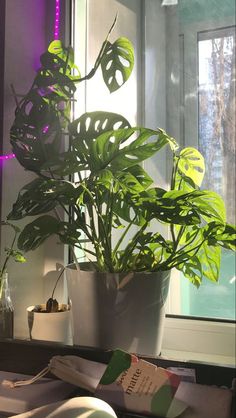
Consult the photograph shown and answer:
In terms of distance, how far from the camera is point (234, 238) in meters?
0.75

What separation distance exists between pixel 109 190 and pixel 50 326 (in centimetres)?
32

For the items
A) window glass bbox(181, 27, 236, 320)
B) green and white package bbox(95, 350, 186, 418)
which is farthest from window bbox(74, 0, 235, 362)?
green and white package bbox(95, 350, 186, 418)

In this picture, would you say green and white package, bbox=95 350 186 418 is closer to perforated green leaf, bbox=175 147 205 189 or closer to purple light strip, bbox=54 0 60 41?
perforated green leaf, bbox=175 147 205 189

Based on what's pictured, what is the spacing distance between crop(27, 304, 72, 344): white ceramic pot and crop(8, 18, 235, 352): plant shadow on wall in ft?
0.45

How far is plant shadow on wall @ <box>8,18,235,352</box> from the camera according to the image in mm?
734

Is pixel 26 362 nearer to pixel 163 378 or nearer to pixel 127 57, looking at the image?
pixel 163 378

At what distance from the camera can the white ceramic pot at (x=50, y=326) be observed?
0.87m

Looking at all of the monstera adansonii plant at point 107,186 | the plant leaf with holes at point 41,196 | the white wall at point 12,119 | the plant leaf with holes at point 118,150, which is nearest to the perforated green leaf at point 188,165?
the monstera adansonii plant at point 107,186

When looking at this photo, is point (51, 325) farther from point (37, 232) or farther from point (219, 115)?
point (219, 115)

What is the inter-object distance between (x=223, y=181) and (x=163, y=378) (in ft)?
2.42

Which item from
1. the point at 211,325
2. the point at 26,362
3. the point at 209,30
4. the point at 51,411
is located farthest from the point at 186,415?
the point at 209,30

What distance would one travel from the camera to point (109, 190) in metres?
0.80

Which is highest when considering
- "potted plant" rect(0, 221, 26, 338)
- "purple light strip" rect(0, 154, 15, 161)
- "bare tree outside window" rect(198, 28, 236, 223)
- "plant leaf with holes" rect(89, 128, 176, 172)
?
"bare tree outside window" rect(198, 28, 236, 223)

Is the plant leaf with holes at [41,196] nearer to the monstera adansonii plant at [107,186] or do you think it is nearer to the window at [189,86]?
the monstera adansonii plant at [107,186]
